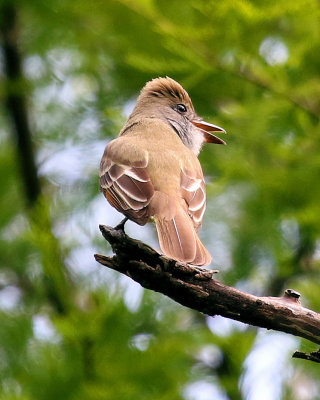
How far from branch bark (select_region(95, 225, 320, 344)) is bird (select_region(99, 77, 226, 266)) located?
0.32m

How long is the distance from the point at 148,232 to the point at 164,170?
245cm

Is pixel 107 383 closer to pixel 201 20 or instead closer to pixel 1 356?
pixel 1 356

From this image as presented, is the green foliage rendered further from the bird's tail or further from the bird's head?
the bird's tail

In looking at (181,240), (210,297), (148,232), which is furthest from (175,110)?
(210,297)

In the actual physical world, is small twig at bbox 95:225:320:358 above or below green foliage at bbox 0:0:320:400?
below

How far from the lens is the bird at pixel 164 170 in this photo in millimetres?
4492

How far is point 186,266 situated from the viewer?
390 cm

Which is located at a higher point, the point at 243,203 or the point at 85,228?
the point at 243,203

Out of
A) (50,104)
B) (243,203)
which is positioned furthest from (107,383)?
(50,104)

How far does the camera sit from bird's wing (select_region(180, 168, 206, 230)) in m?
4.77

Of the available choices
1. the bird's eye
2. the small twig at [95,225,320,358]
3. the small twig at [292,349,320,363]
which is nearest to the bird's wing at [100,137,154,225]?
the small twig at [95,225,320,358]

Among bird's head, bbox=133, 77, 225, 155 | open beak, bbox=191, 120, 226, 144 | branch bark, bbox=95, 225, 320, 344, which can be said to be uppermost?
bird's head, bbox=133, 77, 225, 155

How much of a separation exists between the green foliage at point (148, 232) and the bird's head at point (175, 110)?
0.11 m

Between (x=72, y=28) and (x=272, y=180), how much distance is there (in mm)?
2280
